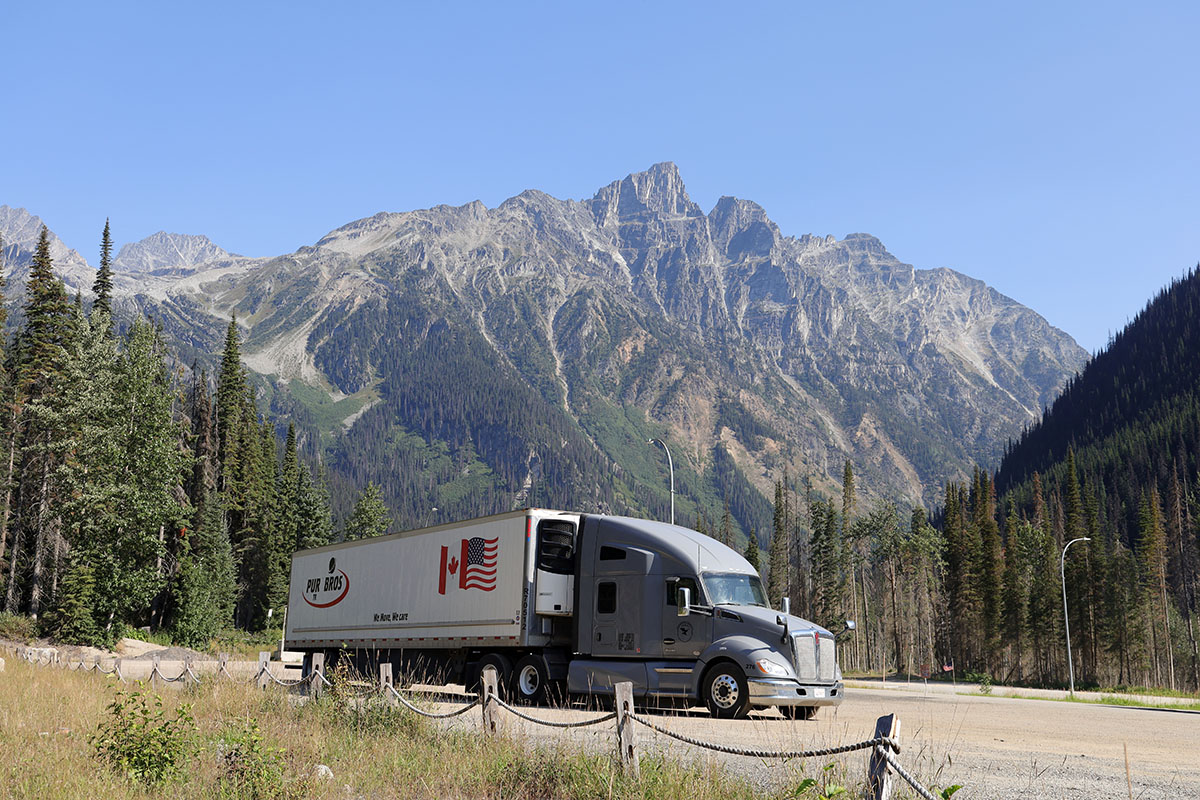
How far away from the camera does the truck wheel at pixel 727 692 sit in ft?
53.0

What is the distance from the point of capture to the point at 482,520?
20422mm

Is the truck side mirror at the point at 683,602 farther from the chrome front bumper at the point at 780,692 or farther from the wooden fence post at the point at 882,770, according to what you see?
the wooden fence post at the point at 882,770

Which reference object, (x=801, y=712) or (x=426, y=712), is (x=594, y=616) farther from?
(x=426, y=712)

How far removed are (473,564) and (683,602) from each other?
565cm

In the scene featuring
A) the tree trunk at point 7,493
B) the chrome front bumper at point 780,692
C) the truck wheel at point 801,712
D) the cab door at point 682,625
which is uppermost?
the tree trunk at point 7,493

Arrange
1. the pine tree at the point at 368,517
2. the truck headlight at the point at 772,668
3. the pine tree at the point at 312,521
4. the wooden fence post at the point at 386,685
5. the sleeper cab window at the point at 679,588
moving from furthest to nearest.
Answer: the pine tree at the point at 368,517 < the pine tree at the point at 312,521 < the sleeper cab window at the point at 679,588 < the truck headlight at the point at 772,668 < the wooden fence post at the point at 386,685

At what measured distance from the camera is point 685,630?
57.0ft

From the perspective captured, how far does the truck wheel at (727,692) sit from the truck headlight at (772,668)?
0.49m

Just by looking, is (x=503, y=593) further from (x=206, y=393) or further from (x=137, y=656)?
(x=206, y=393)

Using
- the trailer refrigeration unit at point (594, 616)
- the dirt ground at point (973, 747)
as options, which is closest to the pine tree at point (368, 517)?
the trailer refrigeration unit at point (594, 616)

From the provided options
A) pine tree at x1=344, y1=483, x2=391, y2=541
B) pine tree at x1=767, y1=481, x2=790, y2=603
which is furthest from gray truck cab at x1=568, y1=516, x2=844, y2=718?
pine tree at x1=767, y1=481, x2=790, y2=603

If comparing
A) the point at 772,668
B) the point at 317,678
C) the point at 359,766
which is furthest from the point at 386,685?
the point at 772,668

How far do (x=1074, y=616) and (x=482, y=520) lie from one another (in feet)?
231

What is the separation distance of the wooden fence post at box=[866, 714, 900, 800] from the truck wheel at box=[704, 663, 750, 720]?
10.4 metres
